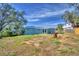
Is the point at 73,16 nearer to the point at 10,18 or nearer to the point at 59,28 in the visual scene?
the point at 59,28

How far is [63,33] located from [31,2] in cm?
37

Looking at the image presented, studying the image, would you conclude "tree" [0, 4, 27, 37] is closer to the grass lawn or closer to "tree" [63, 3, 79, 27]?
the grass lawn

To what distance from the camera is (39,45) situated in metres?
1.41

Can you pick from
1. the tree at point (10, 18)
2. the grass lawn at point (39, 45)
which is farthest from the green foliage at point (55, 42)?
the tree at point (10, 18)

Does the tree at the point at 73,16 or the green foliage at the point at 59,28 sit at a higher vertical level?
the tree at the point at 73,16

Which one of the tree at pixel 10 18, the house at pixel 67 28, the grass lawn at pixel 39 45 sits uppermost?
the tree at pixel 10 18

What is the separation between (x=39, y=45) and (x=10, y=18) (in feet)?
1.07

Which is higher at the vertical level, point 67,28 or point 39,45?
point 67,28

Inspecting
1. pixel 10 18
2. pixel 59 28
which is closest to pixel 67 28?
pixel 59 28

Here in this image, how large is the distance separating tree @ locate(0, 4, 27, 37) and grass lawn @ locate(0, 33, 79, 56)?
10 centimetres

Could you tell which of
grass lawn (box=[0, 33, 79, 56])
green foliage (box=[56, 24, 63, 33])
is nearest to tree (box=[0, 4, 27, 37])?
grass lawn (box=[0, 33, 79, 56])

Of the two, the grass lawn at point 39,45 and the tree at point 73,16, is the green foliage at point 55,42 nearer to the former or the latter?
the grass lawn at point 39,45

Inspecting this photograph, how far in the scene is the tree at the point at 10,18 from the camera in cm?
143

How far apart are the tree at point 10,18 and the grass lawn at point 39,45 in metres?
0.10
